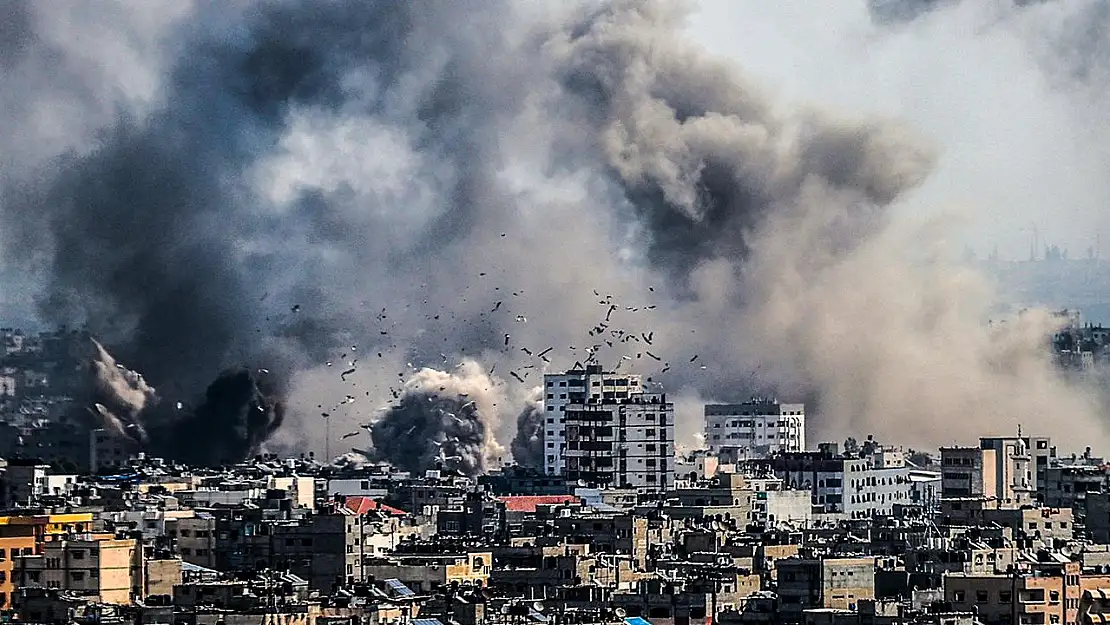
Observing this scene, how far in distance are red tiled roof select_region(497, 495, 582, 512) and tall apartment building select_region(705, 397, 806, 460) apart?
18991mm

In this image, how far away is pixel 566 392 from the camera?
294 ft

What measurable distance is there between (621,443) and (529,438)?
9642 mm

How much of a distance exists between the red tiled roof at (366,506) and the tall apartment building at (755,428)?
2339 cm

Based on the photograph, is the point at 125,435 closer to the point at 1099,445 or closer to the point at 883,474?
the point at 883,474

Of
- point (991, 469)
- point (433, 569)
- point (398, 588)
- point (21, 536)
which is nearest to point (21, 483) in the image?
point (433, 569)

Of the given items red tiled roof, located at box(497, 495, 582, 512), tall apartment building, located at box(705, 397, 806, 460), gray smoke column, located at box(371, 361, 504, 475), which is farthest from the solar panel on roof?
tall apartment building, located at box(705, 397, 806, 460)

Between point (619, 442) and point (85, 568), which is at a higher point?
point (619, 442)

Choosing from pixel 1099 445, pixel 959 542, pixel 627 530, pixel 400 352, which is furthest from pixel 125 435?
pixel 959 542

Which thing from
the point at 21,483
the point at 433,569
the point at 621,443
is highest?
the point at 621,443

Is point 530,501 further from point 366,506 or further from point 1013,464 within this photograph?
point 1013,464

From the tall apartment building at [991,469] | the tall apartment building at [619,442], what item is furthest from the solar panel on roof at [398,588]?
the tall apartment building at [619,442]

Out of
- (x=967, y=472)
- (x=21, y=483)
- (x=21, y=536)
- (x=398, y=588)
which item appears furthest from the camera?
(x=967, y=472)

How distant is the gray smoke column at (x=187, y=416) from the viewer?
89125 millimetres

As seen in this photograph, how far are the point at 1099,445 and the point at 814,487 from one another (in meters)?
17.3
